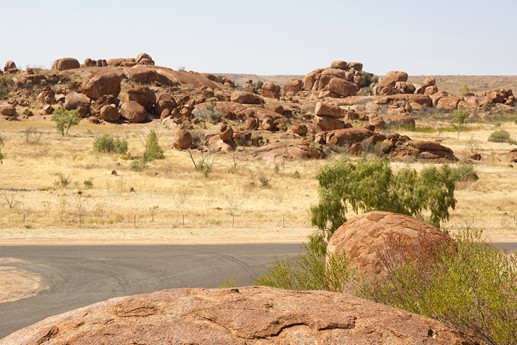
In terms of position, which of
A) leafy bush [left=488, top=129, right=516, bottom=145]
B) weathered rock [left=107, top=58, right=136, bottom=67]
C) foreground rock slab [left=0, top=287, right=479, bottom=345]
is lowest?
leafy bush [left=488, top=129, right=516, bottom=145]

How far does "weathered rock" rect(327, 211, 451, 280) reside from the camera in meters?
14.2

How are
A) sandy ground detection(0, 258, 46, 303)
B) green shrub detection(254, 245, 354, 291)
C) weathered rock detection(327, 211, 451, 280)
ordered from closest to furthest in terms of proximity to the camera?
1. green shrub detection(254, 245, 354, 291)
2. weathered rock detection(327, 211, 451, 280)
3. sandy ground detection(0, 258, 46, 303)

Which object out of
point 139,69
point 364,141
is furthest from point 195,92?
point 364,141

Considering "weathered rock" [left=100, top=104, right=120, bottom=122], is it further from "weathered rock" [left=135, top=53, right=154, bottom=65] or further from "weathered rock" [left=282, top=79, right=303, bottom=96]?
"weathered rock" [left=282, top=79, right=303, bottom=96]

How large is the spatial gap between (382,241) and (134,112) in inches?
2640

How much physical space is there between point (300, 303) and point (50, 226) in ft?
93.0

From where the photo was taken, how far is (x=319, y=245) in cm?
2116

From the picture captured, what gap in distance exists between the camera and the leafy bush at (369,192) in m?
23.2

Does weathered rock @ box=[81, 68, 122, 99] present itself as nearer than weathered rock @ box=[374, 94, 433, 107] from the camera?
Yes

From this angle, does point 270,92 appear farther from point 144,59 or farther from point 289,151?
point 289,151

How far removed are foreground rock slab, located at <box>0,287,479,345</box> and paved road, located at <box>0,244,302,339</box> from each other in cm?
1185

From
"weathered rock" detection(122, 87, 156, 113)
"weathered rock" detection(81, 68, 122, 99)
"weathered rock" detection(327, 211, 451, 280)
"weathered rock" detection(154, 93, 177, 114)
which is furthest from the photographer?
"weathered rock" detection(81, 68, 122, 99)

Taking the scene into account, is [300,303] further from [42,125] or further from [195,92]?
[195,92]

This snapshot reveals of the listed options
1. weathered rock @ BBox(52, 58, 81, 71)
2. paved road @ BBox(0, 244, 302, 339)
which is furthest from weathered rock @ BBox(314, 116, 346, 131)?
weathered rock @ BBox(52, 58, 81, 71)
